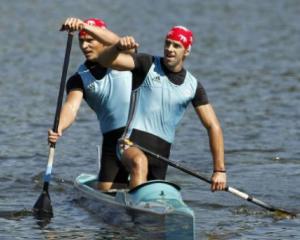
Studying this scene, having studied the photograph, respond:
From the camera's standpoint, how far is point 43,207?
14.5 m

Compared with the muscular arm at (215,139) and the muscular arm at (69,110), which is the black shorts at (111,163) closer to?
the muscular arm at (69,110)

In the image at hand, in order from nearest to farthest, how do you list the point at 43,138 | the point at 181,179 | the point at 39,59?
the point at 181,179
the point at 43,138
the point at 39,59

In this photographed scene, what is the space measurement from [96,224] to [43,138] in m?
6.96

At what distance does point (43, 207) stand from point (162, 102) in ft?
8.14

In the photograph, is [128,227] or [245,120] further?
[245,120]

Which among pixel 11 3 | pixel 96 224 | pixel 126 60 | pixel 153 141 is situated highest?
pixel 11 3

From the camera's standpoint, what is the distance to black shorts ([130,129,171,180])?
527 inches

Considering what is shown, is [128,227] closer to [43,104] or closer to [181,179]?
[181,179]

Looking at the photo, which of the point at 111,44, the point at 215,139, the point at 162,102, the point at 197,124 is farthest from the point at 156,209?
the point at 197,124

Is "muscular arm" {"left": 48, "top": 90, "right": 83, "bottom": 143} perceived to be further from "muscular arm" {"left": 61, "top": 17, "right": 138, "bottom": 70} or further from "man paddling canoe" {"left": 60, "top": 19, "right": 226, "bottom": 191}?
"muscular arm" {"left": 61, "top": 17, "right": 138, "bottom": 70}

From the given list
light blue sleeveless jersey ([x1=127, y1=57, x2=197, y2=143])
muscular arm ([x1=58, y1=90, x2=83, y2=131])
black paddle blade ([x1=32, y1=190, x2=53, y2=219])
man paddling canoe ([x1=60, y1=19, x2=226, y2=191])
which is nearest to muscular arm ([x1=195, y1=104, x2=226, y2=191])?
man paddling canoe ([x1=60, y1=19, x2=226, y2=191])

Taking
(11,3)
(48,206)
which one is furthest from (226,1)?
(48,206)

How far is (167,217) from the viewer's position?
40.7 ft

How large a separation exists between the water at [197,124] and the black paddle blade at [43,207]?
0.44 ft
